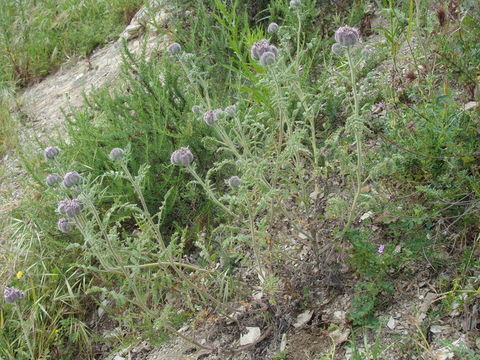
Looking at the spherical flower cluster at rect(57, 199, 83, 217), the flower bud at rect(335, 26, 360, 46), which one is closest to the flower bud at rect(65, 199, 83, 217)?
the spherical flower cluster at rect(57, 199, 83, 217)

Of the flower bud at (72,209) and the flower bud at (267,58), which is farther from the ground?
the flower bud at (267,58)

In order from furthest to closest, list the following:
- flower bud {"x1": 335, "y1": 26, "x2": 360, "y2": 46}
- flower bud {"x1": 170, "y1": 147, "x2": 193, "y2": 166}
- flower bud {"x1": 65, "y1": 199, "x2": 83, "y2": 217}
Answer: flower bud {"x1": 170, "y1": 147, "x2": 193, "y2": 166} < flower bud {"x1": 65, "y1": 199, "x2": 83, "y2": 217} < flower bud {"x1": 335, "y1": 26, "x2": 360, "y2": 46}

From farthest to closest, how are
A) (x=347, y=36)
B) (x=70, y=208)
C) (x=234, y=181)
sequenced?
(x=234, y=181) → (x=70, y=208) → (x=347, y=36)

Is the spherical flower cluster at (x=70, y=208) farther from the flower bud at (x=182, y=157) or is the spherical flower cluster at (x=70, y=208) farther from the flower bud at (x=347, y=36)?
the flower bud at (x=347, y=36)

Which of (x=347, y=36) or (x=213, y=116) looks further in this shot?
(x=213, y=116)

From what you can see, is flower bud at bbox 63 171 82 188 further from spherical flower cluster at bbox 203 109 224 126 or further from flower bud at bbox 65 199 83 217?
spherical flower cluster at bbox 203 109 224 126

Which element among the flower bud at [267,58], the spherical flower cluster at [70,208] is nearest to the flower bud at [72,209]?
the spherical flower cluster at [70,208]

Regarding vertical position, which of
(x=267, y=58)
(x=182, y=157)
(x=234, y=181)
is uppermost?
(x=267, y=58)

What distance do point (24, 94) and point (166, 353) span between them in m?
4.36

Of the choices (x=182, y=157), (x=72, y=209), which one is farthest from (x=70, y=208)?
(x=182, y=157)

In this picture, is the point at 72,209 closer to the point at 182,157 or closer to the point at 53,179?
the point at 53,179

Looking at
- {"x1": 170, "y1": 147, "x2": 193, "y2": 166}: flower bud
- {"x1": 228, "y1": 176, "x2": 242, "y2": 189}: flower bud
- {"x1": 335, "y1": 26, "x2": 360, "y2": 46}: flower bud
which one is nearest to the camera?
{"x1": 335, "y1": 26, "x2": 360, "y2": 46}: flower bud

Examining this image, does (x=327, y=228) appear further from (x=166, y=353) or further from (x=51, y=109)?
(x=51, y=109)

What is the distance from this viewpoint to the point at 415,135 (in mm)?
2340
